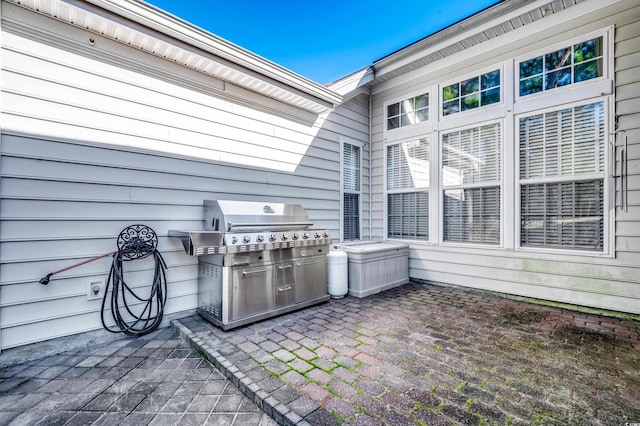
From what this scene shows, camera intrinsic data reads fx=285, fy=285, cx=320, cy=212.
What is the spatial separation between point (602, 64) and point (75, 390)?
6.22 m

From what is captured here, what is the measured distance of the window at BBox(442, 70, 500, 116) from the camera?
14.2 feet

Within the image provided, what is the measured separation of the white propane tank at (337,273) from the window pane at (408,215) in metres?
1.71

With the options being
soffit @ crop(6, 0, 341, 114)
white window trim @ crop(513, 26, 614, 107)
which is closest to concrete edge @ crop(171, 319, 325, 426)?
soffit @ crop(6, 0, 341, 114)

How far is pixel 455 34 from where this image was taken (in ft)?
14.0

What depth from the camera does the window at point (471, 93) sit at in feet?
14.2

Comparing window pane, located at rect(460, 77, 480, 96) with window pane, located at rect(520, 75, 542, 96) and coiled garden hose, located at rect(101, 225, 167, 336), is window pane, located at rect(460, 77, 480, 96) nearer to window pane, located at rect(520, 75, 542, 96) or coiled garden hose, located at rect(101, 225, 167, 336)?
window pane, located at rect(520, 75, 542, 96)

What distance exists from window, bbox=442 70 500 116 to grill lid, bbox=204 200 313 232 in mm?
3151

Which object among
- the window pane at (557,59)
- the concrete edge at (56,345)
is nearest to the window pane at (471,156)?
the window pane at (557,59)

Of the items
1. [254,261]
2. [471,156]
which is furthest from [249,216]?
[471,156]

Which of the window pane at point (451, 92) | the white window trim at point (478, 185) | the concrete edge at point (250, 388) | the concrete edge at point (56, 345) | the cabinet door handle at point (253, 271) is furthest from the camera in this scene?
the window pane at point (451, 92)

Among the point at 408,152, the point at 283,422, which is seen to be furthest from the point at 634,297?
the point at 283,422

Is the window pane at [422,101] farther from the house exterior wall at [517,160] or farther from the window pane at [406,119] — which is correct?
the window pane at [406,119]

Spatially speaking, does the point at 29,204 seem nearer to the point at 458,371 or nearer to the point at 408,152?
the point at 458,371

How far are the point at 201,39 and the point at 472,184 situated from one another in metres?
4.23
